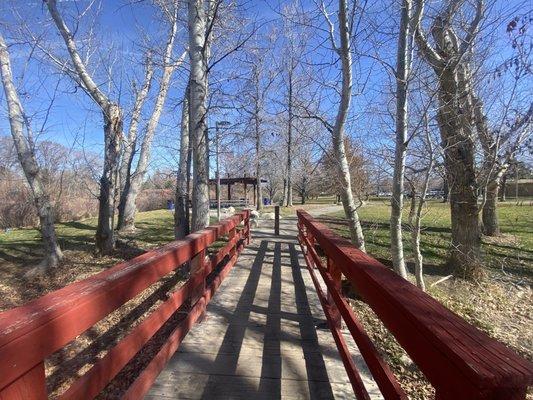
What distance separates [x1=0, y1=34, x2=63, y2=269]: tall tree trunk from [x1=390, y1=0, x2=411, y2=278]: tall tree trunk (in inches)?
302

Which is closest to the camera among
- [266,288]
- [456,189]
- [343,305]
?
[343,305]

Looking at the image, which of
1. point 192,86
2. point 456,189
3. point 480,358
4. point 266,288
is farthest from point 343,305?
point 456,189

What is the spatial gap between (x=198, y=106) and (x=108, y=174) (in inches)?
168

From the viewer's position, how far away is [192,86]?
6.52 meters

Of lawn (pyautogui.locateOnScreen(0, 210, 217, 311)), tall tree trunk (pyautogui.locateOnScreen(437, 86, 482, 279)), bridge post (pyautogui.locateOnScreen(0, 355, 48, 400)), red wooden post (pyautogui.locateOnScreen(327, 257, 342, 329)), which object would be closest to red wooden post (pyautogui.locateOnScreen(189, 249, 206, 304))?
red wooden post (pyautogui.locateOnScreen(327, 257, 342, 329))

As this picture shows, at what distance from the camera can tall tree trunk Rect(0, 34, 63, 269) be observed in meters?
8.59

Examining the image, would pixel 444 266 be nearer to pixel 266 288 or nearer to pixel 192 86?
pixel 266 288

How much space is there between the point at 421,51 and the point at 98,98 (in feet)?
23.9

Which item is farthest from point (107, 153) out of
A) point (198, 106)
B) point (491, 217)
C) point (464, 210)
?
point (491, 217)

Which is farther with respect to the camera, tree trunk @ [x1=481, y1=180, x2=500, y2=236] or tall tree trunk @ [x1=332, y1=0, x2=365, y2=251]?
tree trunk @ [x1=481, y1=180, x2=500, y2=236]

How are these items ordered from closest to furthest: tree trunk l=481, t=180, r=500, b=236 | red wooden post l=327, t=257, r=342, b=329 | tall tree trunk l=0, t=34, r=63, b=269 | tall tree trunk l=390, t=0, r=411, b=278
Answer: red wooden post l=327, t=257, r=342, b=329
tall tree trunk l=390, t=0, r=411, b=278
tall tree trunk l=0, t=34, r=63, b=269
tree trunk l=481, t=180, r=500, b=236

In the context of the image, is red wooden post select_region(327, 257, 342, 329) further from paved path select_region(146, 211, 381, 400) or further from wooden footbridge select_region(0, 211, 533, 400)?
paved path select_region(146, 211, 381, 400)

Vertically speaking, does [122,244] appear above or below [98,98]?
below

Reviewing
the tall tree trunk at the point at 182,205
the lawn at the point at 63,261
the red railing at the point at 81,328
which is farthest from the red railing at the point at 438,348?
the lawn at the point at 63,261
